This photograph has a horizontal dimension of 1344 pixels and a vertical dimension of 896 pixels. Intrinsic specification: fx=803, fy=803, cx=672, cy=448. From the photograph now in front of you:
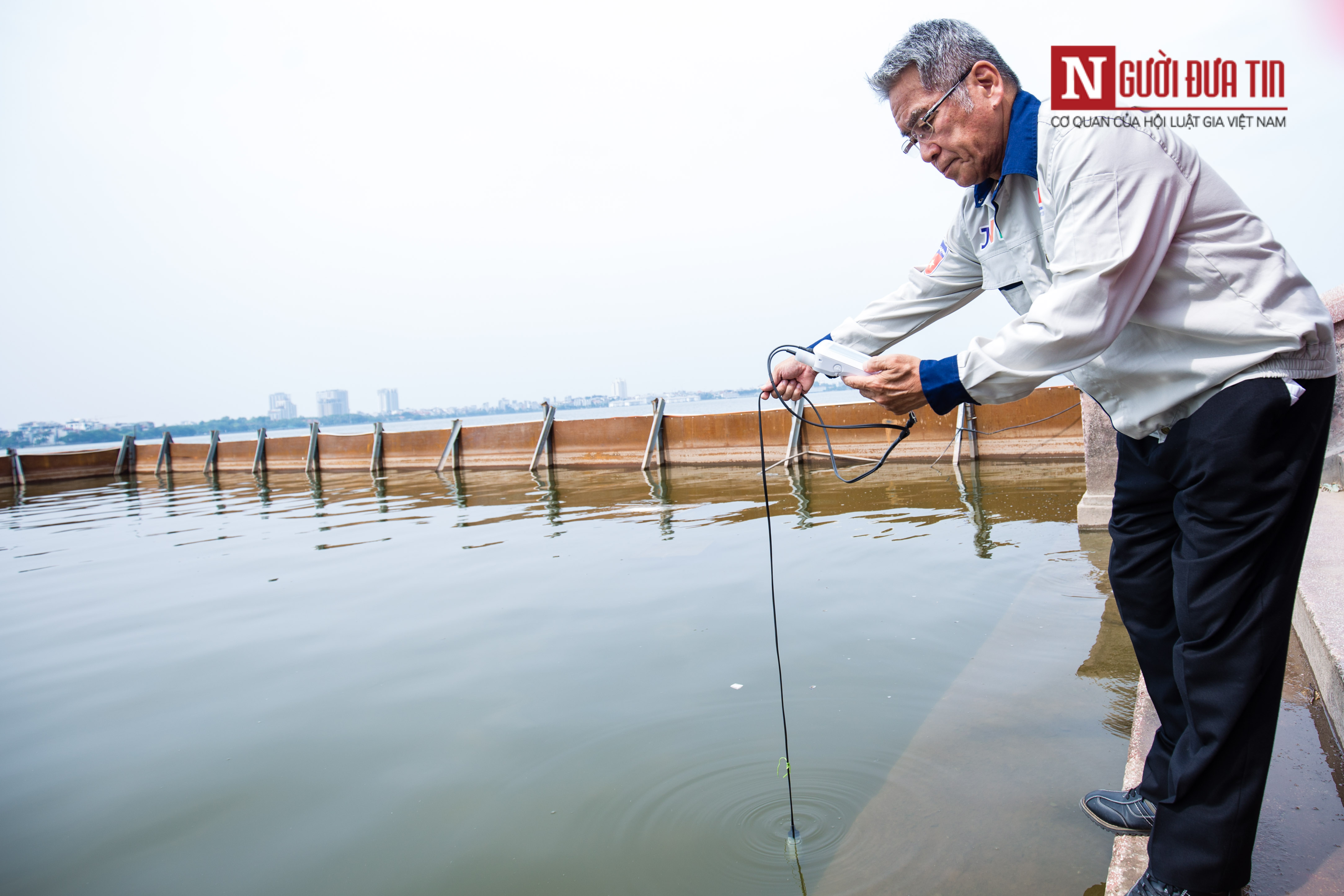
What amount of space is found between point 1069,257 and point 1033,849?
162 centimetres

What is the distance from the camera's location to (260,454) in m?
21.2

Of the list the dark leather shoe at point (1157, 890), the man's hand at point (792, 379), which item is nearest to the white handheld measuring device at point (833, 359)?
the man's hand at point (792, 379)

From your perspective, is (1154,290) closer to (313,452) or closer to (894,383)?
(894,383)

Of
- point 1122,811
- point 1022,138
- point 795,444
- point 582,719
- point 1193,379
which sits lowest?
point 582,719

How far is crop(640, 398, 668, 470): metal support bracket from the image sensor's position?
47.7ft

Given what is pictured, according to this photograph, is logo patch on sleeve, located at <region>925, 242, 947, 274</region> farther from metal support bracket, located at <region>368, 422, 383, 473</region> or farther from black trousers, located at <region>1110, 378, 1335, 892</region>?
metal support bracket, located at <region>368, 422, 383, 473</region>

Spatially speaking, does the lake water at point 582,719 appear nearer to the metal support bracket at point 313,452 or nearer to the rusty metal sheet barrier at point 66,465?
the metal support bracket at point 313,452

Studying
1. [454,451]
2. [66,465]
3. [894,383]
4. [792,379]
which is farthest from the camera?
[66,465]

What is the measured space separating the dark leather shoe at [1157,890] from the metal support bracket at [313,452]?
806 inches

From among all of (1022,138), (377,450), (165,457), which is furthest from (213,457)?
(1022,138)

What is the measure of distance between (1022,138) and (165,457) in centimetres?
2618

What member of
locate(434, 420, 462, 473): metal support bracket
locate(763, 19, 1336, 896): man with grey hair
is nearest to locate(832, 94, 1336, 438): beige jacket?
locate(763, 19, 1336, 896): man with grey hair

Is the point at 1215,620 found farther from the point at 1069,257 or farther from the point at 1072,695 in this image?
the point at 1072,695

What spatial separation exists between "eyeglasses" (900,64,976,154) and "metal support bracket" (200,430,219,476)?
2421 centimetres
